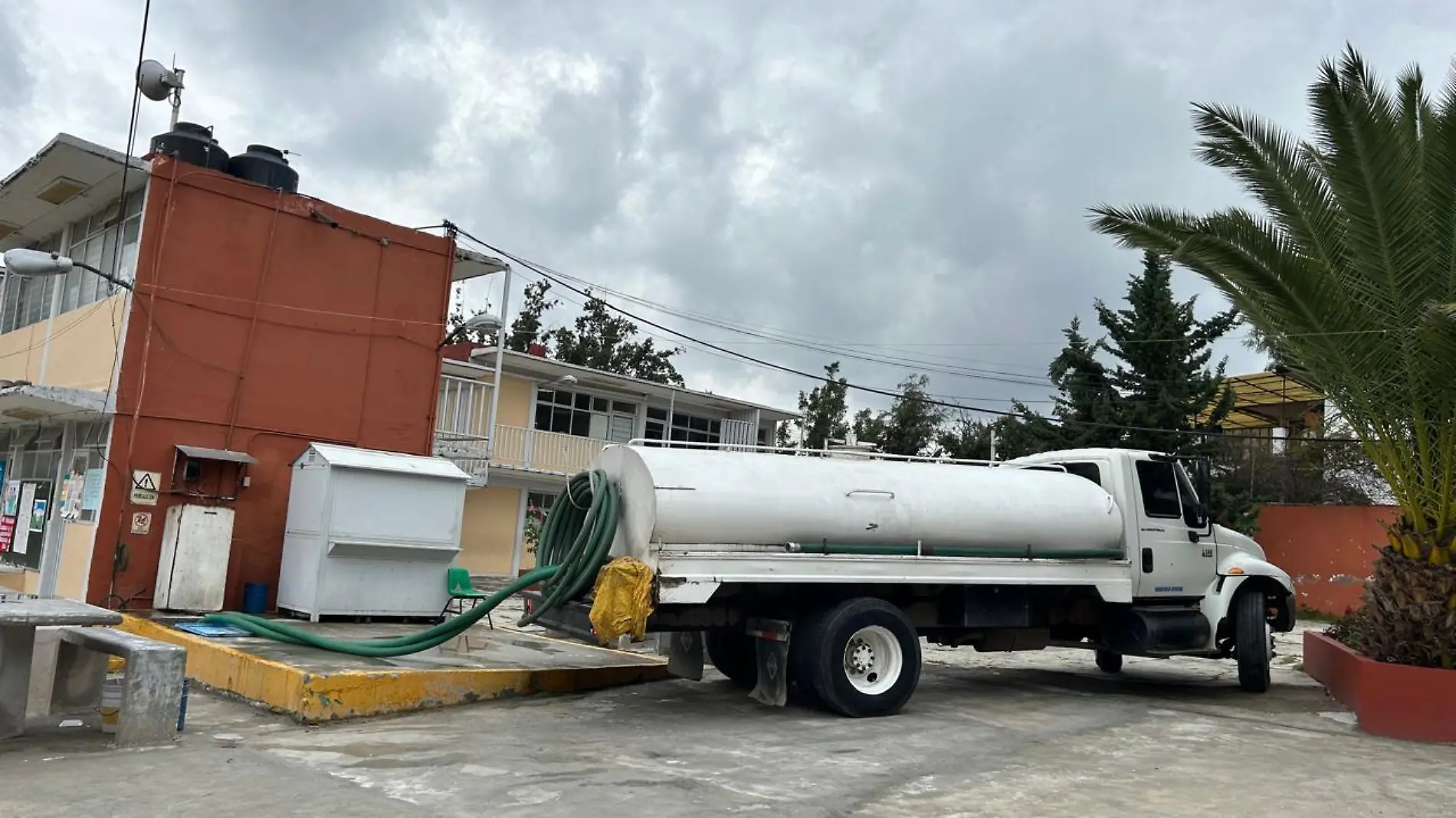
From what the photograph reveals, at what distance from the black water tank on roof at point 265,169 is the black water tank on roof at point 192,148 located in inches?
6.9

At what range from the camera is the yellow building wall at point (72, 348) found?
13352 millimetres

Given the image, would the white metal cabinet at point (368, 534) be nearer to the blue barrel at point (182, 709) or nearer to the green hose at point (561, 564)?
the green hose at point (561, 564)


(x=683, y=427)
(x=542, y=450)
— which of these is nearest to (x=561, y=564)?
(x=542, y=450)

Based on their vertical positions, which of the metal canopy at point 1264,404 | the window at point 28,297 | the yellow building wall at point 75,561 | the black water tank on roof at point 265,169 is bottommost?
the yellow building wall at point 75,561

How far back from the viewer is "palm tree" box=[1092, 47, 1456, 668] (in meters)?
9.21

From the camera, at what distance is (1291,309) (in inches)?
391

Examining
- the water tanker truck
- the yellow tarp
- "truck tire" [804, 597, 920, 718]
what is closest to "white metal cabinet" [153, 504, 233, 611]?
the water tanker truck

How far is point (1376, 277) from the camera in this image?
9.42 meters

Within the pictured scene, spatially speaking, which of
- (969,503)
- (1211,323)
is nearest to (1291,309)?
(969,503)

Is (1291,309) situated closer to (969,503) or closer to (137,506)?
(969,503)

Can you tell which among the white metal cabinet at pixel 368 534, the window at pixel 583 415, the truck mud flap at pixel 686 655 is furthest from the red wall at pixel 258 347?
the window at pixel 583 415

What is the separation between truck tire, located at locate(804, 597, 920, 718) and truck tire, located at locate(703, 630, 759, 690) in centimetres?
155

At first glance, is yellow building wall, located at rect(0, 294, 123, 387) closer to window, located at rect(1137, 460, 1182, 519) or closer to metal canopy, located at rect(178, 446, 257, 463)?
metal canopy, located at rect(178, 446, 257, 463)

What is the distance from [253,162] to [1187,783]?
13.0 metres
